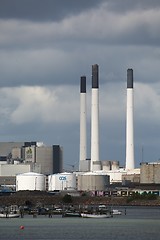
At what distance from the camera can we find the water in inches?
5202

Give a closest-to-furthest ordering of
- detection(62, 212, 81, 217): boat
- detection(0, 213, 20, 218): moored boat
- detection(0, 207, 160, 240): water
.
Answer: detection(0, 207, 160, 240): water
detection(0, 213, 20, 218): moored boat
detection(62, 212, 81, 217): boat

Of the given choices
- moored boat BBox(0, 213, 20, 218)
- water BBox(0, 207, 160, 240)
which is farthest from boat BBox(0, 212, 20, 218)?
water BBox(0, 207, 160, 240)

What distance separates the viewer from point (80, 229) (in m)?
147

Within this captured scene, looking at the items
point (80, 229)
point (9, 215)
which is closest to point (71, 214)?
point (9, 215)

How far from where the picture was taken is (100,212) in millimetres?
190000

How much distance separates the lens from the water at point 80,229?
132 metres

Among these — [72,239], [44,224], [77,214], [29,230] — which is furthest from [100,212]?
[72,239]

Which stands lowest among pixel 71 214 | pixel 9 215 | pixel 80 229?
pixel 80 229

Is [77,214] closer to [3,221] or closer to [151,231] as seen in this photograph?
[3,221]

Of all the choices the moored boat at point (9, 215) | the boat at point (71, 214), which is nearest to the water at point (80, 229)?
the moored boat at point (9, 215)

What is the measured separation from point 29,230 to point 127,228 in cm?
1539

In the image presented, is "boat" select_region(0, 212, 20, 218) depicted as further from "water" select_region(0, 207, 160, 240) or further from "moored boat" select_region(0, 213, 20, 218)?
"water" select_region(0, 207, 160, 240)

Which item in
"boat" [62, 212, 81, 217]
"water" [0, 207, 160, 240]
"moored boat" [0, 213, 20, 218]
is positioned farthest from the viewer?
"boat" [62, 212, 81, 217]

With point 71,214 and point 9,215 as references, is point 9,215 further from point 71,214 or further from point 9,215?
point 71,214
